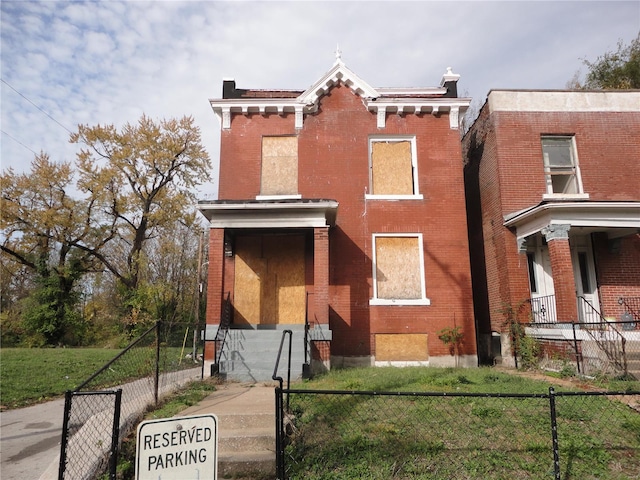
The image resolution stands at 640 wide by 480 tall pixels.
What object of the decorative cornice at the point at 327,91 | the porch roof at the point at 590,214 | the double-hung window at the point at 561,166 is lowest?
the porch roof at the point at 590,214

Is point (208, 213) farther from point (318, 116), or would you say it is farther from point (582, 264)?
point (582, 264)

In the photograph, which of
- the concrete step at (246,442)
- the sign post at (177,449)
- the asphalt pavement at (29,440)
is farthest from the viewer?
the asphalt pavement at (29,440)

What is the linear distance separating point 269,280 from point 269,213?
8.16ft

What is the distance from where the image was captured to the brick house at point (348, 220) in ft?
39.3

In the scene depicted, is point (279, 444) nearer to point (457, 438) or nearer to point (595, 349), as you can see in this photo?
point (457, 438)

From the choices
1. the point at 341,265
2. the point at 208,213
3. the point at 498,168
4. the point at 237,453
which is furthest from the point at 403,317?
the point at 237,453

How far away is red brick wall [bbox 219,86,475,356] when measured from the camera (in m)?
12.3

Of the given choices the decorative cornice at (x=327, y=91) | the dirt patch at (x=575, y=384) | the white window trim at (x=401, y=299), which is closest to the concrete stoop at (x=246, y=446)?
the dirt patch at (x=575, y=384)

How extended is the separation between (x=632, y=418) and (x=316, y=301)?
671 centimetres

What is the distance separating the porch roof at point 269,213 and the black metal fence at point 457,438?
17.1 feet

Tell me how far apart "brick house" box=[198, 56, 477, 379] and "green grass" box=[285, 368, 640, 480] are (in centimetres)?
452

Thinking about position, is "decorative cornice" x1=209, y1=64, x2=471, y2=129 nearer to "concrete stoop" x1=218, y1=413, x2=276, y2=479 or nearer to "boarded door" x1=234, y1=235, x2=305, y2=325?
"boarded door" x1=234, y1=235, x2=305, y2=325

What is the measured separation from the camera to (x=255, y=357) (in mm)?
9930

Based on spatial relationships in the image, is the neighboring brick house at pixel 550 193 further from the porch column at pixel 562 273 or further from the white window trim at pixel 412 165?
the white window trim at pixel 412 165
